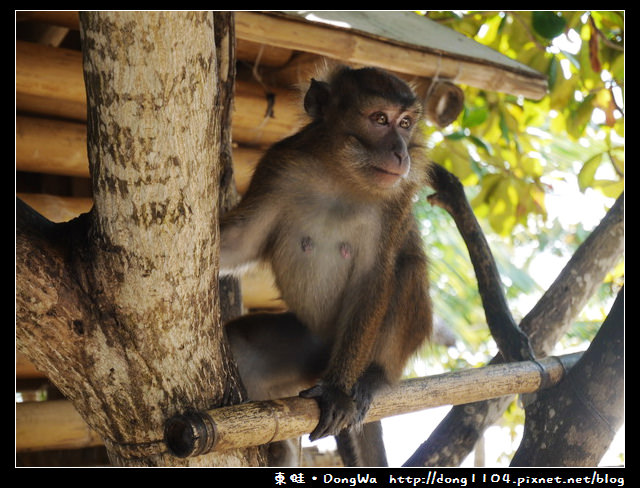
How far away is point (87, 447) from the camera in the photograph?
555 centimetres

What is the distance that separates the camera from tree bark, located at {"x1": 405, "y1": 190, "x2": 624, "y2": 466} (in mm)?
4059

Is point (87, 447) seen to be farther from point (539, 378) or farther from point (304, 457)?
point (539, 378)

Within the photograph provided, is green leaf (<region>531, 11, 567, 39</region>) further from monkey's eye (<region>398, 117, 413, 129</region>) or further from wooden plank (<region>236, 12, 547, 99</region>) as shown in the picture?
monkey's eye (<region>398, 117, 413, 129</region>)

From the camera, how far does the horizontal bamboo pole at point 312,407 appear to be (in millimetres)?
2488

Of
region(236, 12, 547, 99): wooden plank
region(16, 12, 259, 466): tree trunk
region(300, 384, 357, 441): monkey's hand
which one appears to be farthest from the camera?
region(236, 12, 547, 99): wooden plank

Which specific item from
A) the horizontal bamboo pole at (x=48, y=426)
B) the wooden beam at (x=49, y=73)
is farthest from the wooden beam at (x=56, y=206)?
the horizontal bamboo pole at (x=48, y=426)

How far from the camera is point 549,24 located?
4371 millimetres

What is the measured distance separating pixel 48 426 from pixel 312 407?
8.44 feet

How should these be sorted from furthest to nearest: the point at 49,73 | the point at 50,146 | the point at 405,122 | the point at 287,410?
the point at 50,146 < the point at 49,73 < the point at 405,122 < the point at 287,410

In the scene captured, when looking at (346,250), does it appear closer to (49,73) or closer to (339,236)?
(339,236)

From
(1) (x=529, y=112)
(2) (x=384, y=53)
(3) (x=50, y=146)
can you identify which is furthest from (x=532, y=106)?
(3) (x=50, y=146)

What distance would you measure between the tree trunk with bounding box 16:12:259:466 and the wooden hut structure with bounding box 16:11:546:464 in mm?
1830

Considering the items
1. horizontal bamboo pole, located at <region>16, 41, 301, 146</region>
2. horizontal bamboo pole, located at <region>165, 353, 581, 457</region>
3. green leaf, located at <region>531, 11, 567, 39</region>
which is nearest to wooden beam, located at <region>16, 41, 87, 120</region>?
horizontal bamboo pole, located at <region>16, 41, 301, 146</region>
